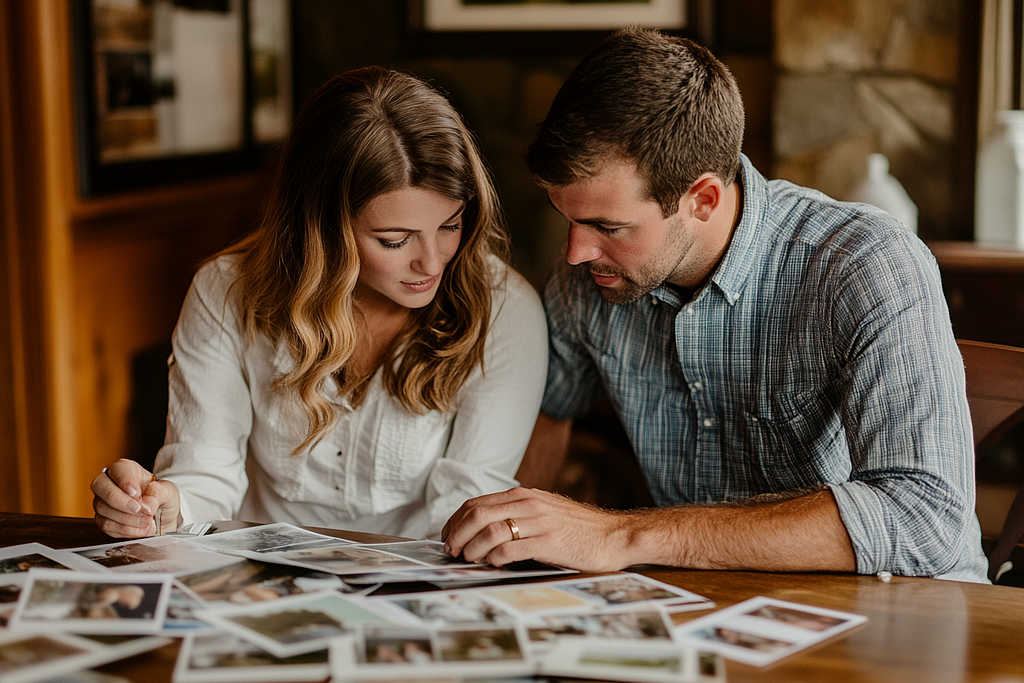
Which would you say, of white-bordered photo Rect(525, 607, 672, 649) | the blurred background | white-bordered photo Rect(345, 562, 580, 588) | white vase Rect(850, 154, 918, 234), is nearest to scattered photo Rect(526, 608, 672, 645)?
white-bordered photo Rect(525, 607, 672, 649)

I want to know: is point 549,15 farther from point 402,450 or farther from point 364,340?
point 402,450

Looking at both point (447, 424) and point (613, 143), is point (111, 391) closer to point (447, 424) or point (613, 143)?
point (447, 424)

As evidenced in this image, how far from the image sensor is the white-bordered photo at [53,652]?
837 mm

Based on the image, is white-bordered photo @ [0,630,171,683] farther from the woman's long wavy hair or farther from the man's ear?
the man's ear

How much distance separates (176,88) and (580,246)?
5.91 ft

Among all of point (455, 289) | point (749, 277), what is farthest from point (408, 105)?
point (749, 277)

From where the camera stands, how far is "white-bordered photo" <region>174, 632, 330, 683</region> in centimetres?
83

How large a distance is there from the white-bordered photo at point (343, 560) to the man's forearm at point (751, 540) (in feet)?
0.86

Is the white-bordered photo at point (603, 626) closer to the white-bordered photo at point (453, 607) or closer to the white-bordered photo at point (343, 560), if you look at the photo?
the white-bordered photo at point (453, 607)

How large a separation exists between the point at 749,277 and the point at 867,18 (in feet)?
4.29

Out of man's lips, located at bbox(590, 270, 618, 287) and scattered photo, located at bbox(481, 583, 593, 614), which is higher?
man's lips, located at bbox(590, 270, 618, 287)

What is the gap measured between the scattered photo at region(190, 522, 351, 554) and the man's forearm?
0.36 m

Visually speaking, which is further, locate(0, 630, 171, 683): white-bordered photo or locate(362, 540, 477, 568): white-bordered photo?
locate(362, 540, 477, 568): white-bordered photo

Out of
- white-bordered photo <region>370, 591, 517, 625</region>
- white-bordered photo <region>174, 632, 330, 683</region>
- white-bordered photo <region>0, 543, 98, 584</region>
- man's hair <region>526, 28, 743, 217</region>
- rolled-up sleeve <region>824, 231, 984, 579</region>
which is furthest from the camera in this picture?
man's hair <region>526, 28, 743, 217</region>
